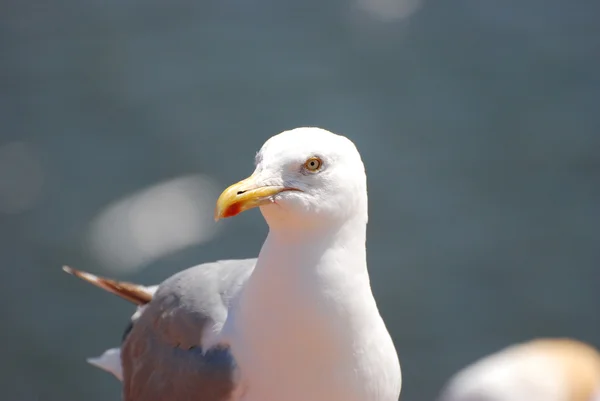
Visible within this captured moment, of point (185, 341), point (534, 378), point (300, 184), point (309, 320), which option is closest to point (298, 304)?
point (309, 320)

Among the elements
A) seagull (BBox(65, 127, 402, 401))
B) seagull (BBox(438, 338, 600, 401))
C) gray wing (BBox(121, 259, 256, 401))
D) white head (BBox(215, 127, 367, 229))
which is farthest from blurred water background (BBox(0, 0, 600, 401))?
white head (BBox(215, 127, 367, 229))

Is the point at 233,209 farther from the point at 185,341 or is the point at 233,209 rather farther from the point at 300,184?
the point at 185,341

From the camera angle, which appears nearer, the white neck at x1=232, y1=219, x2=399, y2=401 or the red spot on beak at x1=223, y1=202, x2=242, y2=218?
the red spot on beak at x1=223, y1=202, x2=242, y2=218

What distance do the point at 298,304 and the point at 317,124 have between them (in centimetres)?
346

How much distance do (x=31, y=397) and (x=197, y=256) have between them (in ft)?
3.52

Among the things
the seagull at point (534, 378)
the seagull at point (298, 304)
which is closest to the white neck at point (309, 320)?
the seagull at point (298, 304)

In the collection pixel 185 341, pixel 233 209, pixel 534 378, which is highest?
pixel 233 209

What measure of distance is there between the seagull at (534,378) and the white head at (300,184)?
0.51 m

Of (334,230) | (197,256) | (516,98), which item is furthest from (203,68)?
(334,230)

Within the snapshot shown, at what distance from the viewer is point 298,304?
2438mm

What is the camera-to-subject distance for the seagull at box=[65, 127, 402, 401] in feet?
7.71

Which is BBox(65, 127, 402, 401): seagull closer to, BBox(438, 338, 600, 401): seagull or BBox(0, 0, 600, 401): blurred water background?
BBox(438, 338, 600, 401): seagull

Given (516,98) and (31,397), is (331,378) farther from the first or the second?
(516,98)

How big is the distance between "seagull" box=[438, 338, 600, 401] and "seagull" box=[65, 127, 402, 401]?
23 centimetres
